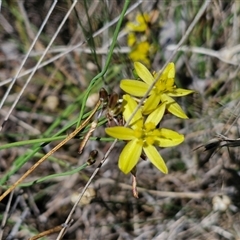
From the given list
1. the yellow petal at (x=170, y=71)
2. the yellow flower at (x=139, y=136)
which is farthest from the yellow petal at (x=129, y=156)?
the yellow petal at (x=170, y=71)

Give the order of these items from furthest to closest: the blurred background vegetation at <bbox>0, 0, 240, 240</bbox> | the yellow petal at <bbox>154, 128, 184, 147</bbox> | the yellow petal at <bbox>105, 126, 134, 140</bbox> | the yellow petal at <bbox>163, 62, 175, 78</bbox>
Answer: the blurred background vegetation at <bbox>0, 0, 240, 240</bbox>, the yellow petal at <bbox>163, 62, 175, 78</bbox>, the yellow petal at <bbox>154, 128, 184, 147</bbox>, the yellow petal at <bbox>105, 126, 134, 140</bbox>

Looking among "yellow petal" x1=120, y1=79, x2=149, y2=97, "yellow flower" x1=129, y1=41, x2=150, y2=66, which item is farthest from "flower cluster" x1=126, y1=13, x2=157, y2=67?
"yellow petal" x1=120, y1=79, x2=149, y2=97

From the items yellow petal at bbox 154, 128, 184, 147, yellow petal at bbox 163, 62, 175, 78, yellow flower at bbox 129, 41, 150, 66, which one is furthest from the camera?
yellow flower at bbox 129, 41, 150, 66

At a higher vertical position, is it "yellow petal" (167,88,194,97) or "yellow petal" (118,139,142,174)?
"yellow petal" (167,88,194,97)

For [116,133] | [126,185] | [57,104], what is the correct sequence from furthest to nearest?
1. [57,104]
2. [126,185]
3. [116,133]

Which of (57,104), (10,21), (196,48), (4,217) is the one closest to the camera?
(4,217)

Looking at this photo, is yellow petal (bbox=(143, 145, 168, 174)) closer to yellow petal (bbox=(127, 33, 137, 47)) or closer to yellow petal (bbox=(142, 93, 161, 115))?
yellow petal (bbox=(142, 93, 161, 115))

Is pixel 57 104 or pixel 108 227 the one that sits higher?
pixel 57 104

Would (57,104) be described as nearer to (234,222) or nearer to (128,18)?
(128,18)

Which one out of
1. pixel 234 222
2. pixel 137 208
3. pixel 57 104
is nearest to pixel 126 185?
pixel 137 208
